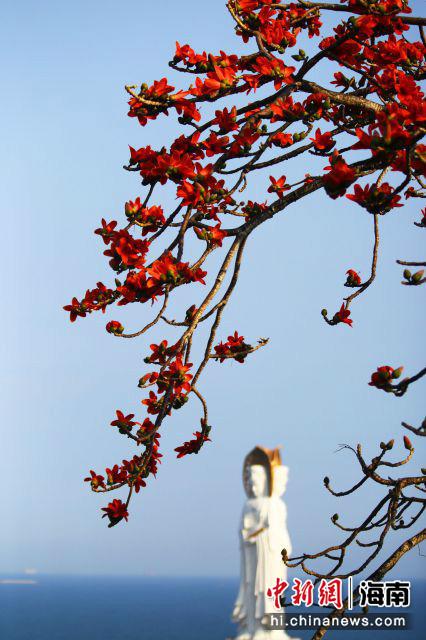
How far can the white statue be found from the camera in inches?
311

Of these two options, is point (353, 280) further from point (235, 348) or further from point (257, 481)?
point (257, 481)

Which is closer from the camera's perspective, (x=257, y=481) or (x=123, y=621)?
(x=257, y=481)

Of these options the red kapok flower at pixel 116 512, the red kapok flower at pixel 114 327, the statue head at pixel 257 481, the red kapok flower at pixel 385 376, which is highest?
the statue head at pixel 257 481

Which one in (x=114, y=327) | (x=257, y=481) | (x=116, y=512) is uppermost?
(x=257, y=481)

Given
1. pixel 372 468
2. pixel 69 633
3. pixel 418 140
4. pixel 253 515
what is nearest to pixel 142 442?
pixel 372 468

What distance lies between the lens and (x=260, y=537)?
8.19 m

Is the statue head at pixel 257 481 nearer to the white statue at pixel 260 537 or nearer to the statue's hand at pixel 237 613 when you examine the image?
the white statue at pixel 260 537

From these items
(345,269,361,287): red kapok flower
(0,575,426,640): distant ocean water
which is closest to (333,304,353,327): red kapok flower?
(345,269,361,287): red kapok flower

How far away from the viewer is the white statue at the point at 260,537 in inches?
311

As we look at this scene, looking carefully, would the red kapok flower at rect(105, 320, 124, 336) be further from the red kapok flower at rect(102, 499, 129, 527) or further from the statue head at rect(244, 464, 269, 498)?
the statue head at rect(244, 464, 269, 498)

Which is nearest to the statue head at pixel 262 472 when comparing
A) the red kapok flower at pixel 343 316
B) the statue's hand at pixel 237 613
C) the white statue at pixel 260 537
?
the white statue at pixel 260 537

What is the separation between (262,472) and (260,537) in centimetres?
68

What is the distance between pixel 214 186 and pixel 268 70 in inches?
15.3

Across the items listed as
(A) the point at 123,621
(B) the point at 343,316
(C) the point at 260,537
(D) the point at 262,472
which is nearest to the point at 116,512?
(B) the point at 343,316
